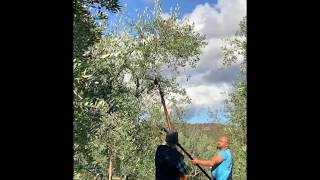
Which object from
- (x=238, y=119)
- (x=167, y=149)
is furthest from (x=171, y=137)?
(x=238, y=119)

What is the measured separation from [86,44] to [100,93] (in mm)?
8898

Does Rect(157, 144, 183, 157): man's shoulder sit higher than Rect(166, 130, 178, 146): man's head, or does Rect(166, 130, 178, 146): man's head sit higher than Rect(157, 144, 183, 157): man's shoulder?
Rect(166, 130, 178, 146): man's head

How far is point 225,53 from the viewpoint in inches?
1033

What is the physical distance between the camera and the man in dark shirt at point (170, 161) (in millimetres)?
7035

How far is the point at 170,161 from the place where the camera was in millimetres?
7027

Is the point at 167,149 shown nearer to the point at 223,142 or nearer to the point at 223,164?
the point at 223,142

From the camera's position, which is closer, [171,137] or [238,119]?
[171,137]

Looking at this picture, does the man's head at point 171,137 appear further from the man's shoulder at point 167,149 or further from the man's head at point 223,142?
the man's head at point 223,142

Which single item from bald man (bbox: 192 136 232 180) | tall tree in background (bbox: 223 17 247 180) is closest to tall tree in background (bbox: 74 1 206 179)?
tall tree in background (bbox: 223 17 247 180)

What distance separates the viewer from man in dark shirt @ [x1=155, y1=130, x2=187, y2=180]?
7035 mm

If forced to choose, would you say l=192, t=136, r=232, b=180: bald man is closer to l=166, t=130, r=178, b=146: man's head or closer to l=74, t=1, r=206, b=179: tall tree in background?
l=166, t=130, r=178, b=146: man's head

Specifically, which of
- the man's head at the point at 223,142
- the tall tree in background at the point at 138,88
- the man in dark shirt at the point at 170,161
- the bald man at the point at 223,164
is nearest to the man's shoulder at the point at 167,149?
the man in dark shirt at the point at 170,161

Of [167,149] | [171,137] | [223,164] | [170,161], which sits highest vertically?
[171,137]
